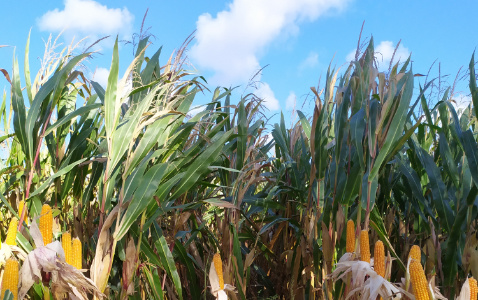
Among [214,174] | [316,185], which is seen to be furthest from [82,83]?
[316,185]

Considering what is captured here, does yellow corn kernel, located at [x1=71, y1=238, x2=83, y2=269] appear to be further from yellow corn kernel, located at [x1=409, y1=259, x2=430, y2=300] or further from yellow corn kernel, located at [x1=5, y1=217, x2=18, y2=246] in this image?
yellow corn kernel, located at [x1=409, y1=259, x2=430, y2=300]

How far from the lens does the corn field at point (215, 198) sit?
6.12 ft

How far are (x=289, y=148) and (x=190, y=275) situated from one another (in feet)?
4.40

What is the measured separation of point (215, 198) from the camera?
2453mm

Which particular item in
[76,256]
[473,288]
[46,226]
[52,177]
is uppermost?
[52,177]

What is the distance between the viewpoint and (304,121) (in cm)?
313

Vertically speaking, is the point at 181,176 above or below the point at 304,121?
below

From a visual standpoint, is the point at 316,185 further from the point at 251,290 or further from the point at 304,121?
the point at 251,290

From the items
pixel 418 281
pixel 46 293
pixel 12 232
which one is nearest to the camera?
pixel 418 281

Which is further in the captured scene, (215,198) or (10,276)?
(215,198)

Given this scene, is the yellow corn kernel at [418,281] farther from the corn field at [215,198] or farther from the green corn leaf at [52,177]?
the green corn leaf at [52,177]

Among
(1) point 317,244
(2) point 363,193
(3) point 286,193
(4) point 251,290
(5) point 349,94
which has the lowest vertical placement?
(4) point 251,290

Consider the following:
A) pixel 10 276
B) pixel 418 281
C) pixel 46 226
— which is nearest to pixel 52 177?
pixel 46 226

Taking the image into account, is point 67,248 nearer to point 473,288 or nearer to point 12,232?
point 12,232
